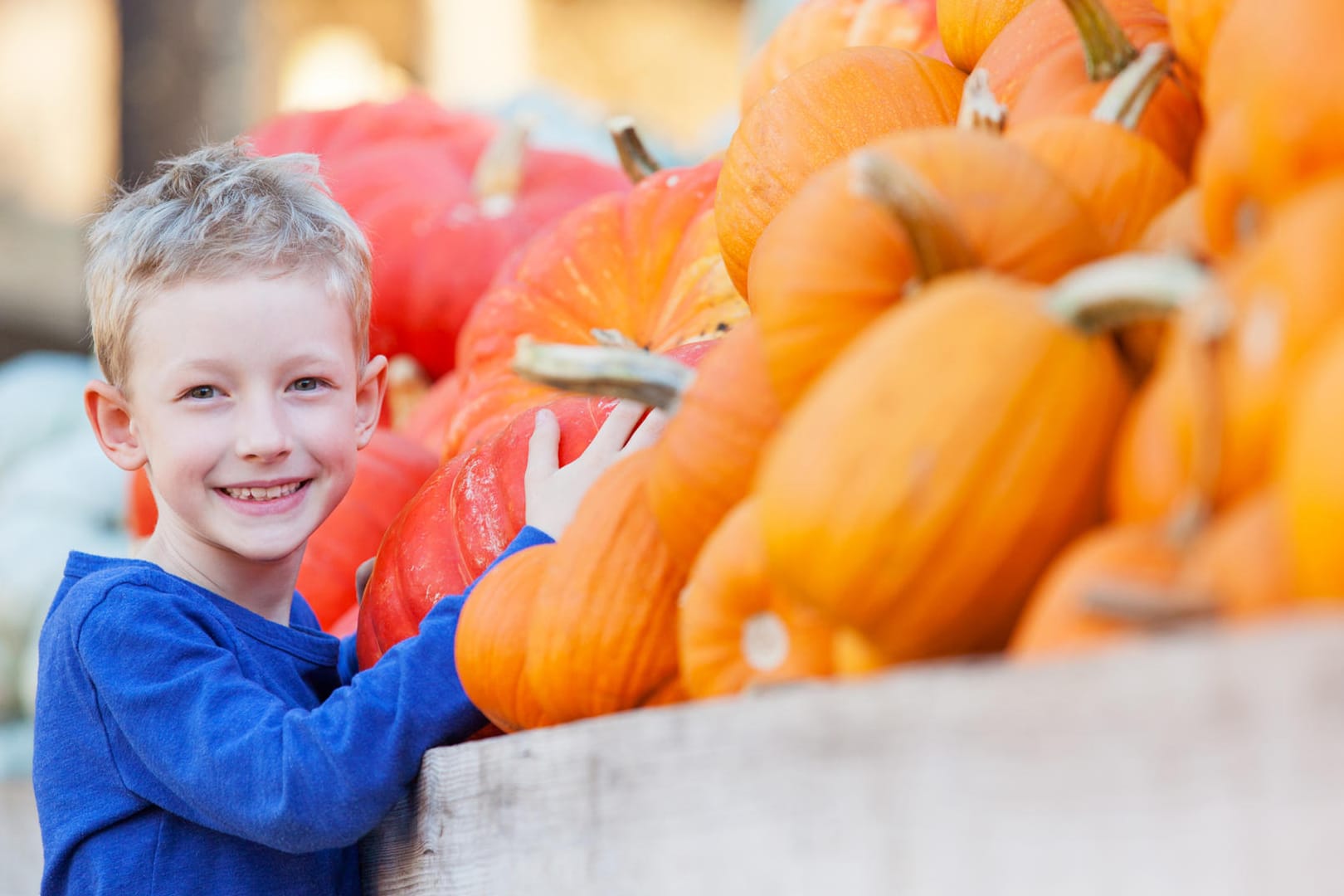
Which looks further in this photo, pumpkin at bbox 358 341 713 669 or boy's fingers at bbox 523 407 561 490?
pumpkin at bbox 358 341 713 669

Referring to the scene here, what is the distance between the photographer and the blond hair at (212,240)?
1.71m

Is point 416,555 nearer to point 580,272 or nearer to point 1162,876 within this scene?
point 580,272

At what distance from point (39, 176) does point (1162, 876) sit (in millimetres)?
6173

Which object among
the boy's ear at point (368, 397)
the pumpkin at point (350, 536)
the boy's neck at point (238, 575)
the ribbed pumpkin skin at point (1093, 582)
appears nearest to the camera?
the ribbed pumpkin skin at point (1093, 582)

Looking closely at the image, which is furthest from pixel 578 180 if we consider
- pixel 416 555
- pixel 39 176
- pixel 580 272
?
pixel 39 176

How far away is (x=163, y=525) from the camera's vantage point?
5.90 ft

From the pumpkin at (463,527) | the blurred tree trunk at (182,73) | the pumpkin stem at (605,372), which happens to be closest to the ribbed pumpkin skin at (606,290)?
the pumpkin at (463,527)

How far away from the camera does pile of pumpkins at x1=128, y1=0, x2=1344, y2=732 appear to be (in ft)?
2.67

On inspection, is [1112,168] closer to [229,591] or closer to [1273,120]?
[1273,120]

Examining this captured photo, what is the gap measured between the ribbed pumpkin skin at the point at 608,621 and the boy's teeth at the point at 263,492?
1.67ft

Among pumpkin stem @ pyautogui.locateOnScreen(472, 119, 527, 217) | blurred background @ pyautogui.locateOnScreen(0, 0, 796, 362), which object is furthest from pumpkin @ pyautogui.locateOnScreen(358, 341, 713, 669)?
blurred background @ pyautogui.locateOnScreen(0, 0, 796, 362)

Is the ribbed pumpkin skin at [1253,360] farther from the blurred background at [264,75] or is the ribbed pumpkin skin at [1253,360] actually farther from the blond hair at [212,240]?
the blurred background at [264,75]

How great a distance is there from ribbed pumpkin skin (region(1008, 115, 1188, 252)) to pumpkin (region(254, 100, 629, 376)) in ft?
6.77

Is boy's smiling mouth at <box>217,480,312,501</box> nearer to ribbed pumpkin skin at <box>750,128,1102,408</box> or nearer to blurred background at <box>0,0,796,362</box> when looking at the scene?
ribbed pumpkin skin at <box>750,128,1102,408</box>
